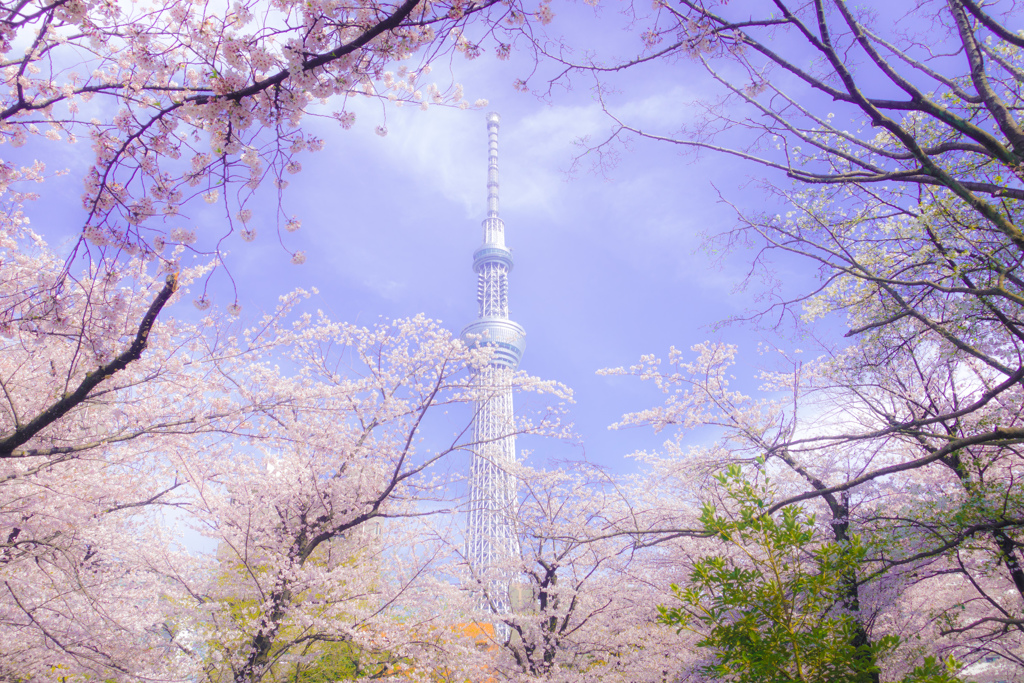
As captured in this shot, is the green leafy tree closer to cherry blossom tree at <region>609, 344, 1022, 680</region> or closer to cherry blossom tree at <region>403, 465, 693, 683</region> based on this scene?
cherry blossom tree at <region>609, 344, 1022, 680</region>

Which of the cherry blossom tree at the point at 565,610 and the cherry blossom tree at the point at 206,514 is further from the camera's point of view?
the cherry blossom tree at the point at 565,610

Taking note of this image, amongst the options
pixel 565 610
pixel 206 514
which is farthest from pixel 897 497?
pixel 206 514

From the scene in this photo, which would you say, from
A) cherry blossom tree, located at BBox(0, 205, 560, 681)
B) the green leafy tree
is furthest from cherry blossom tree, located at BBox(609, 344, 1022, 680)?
cherry blossom tree, located at BBox(0, 205, 560, 681)

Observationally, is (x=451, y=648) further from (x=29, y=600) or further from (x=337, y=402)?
(x=29, y=600)

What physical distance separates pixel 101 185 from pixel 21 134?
1745mm

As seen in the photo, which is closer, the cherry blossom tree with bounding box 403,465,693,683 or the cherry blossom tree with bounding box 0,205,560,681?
the cherry blossom tree with bounding box 0,205,560,681

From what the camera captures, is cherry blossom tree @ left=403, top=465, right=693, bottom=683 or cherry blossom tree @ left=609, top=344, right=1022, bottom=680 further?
cherry blossom tree @ left=403, top=465, right=693, bottom=683

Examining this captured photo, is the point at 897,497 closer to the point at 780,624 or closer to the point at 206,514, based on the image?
the point at 780,624

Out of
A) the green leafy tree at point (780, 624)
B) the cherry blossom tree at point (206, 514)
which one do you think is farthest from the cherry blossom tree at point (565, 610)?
the green leafy tree at point (780, 624)


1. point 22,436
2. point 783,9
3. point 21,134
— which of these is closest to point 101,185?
point 22,436

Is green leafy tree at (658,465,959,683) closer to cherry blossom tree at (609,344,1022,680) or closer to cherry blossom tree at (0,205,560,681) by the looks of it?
cherry blossom tree at (609,344,1022,680)

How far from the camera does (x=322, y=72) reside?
87.3 inches

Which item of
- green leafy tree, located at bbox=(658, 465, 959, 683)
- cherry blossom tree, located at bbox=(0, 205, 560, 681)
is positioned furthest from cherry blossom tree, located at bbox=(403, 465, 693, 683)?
green leafy tree, located at bbox=(658, 465, 959, 683)

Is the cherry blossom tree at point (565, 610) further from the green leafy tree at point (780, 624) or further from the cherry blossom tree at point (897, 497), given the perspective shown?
the green leafy tree at point (780, 624)
